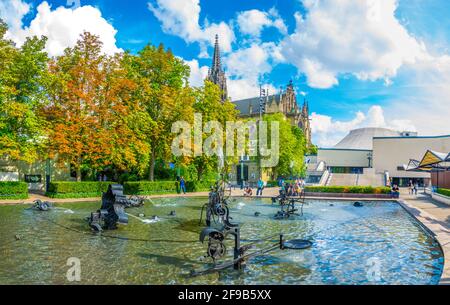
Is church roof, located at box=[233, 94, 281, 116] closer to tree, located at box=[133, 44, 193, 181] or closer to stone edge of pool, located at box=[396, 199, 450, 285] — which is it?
tree, located at box=[133, 44, 193, 181]

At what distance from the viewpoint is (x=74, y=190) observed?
31359 millimetres

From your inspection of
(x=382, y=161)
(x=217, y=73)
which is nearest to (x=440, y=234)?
(x=382, y=161)

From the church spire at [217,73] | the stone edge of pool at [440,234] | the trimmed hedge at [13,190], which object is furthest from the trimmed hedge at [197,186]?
the church spire at [217,73]

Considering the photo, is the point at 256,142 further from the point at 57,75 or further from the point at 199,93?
the point at 57,75

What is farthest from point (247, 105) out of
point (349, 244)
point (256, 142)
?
point (349, 244)

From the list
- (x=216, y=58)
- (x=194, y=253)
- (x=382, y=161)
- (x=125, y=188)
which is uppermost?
(x=216, y=58)

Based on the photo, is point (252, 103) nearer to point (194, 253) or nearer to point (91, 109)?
point (91, 109)

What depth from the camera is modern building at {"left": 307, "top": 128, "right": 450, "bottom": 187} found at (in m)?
61.6

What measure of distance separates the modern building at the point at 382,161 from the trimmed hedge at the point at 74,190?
40.3m

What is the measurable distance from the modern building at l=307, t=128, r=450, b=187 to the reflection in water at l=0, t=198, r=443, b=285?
1774 inches

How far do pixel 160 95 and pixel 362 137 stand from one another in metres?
118

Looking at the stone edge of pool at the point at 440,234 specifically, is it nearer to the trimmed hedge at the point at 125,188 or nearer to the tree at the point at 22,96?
the trimmed hedge at the point at 125,188

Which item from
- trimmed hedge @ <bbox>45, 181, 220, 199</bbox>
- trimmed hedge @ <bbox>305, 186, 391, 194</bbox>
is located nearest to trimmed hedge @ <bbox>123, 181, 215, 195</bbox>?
trimmed hedge @ <bbox>45, 181, 220, 199</bbox>

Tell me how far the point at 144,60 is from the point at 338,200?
28.4 m
